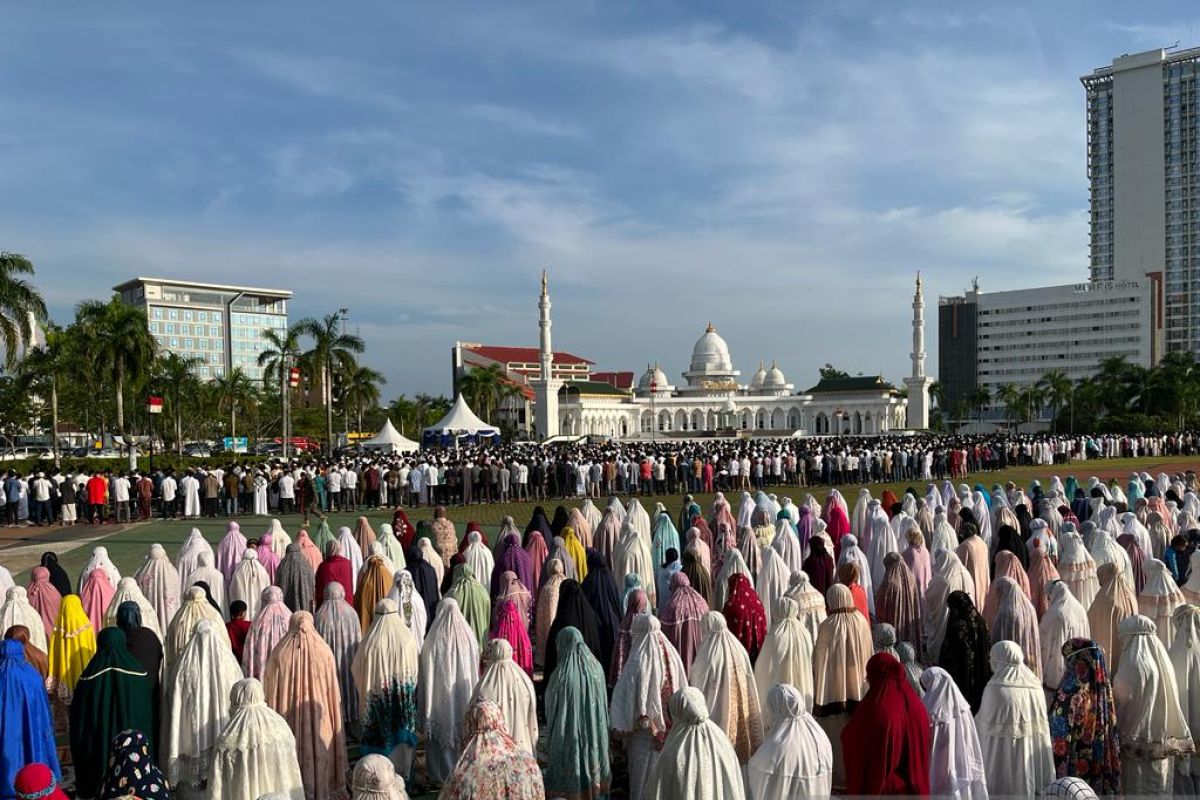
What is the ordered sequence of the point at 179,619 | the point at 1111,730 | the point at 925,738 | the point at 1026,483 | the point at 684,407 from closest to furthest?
the point at 925,738 < the point at 1111,730 < the point at 179,619 < the point at 1026,483 < the point at 684,407

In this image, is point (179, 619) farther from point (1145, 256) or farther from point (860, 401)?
point (1145, 256)

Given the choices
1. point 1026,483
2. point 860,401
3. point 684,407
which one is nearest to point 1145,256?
point 860,401

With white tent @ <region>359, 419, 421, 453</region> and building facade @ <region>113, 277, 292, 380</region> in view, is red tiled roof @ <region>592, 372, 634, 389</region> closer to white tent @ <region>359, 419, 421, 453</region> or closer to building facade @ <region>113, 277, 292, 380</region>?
building facade @ <region>113, 277, 292, 380</region>

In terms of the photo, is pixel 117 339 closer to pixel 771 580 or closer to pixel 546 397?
pixel 771 580

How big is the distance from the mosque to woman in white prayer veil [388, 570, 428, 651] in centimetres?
6259

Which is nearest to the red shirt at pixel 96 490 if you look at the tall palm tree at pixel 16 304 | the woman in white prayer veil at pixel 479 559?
the tall palm tree at pixel 16 304

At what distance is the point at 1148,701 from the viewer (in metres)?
5.06

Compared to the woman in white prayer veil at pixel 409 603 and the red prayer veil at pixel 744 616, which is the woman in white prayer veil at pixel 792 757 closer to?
the red prayer veil at pixel 744 616

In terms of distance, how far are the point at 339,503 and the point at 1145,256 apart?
95085 millimetres

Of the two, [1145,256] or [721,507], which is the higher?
[1145,256]

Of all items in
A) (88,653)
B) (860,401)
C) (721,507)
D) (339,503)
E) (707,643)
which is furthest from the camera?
(860,401)

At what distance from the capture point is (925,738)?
4406 mm

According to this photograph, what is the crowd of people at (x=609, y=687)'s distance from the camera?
4.13 meters

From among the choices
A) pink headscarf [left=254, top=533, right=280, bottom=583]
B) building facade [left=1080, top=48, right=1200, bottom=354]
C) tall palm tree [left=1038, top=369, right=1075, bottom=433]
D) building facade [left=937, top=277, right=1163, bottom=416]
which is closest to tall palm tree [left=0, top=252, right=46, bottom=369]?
pink headscarf [left=254, top=533, right=280, bottom=583]
